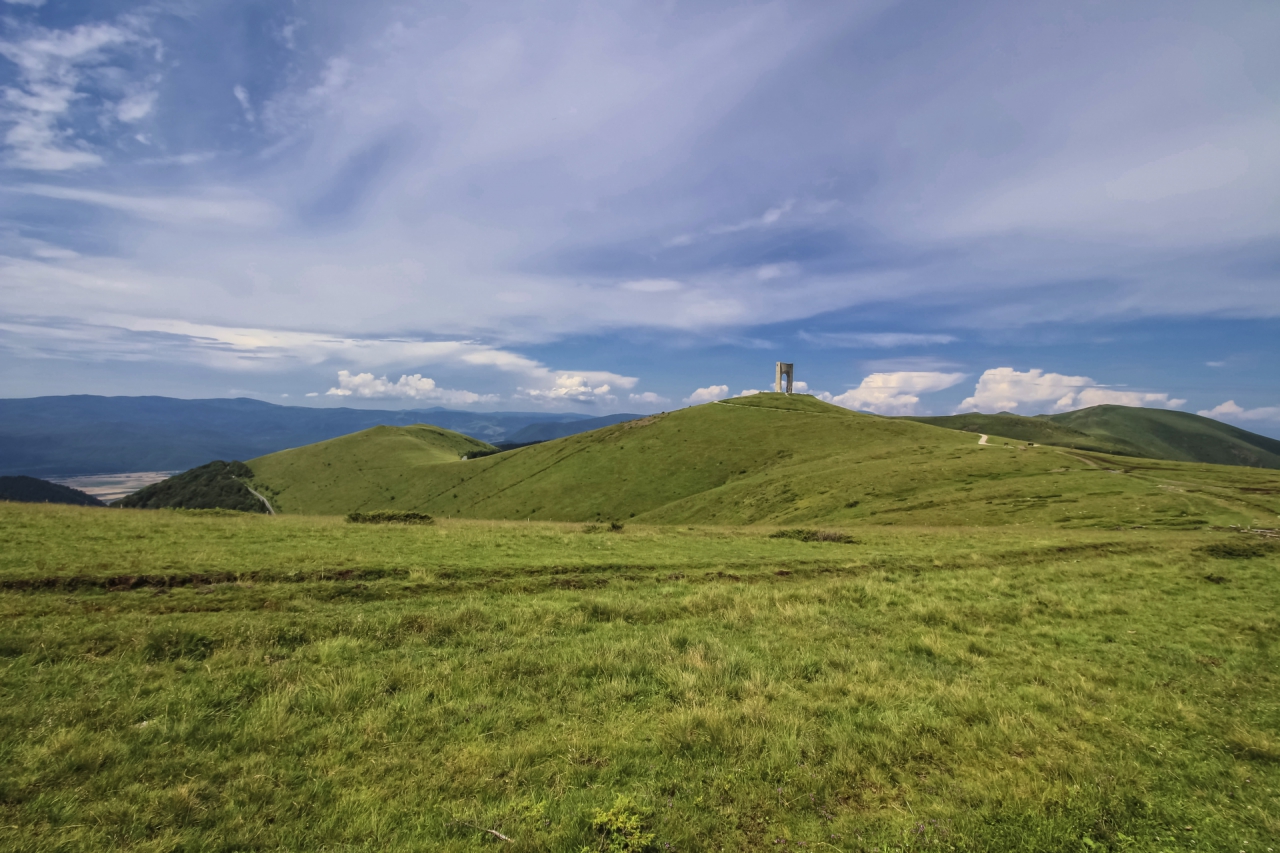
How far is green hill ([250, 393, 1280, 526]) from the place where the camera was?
4438 cm

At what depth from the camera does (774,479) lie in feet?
241

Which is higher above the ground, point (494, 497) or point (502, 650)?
point (502, 650)

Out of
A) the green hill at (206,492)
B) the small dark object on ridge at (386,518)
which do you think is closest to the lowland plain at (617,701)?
the small dark object on ridge at (386,518)

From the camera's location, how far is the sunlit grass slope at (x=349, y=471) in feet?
390

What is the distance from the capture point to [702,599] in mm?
16422

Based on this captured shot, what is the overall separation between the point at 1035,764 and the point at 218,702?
13.0 meters

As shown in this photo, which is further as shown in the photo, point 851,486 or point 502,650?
point 851,486

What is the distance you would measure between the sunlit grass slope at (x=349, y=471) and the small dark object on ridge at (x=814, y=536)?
9505 centimetres

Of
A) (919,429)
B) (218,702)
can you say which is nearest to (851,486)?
(919,429)

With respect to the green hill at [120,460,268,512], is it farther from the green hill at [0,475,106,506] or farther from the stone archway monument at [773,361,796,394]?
the stone archway monument at [773,361,796,394]

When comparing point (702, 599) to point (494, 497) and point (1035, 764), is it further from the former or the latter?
point (494, 497)

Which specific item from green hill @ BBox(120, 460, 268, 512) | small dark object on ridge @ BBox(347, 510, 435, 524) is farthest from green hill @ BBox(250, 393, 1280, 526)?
small dark object on ridge @ BBox(347, 510, 435, 524)

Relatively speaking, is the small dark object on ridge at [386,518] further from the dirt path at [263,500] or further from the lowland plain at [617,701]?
the dirt path at [263,500]

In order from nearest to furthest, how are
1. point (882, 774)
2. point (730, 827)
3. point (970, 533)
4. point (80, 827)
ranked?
point (80, 827) < point (730, 827) < point (882, 774) < point (970, 533)
